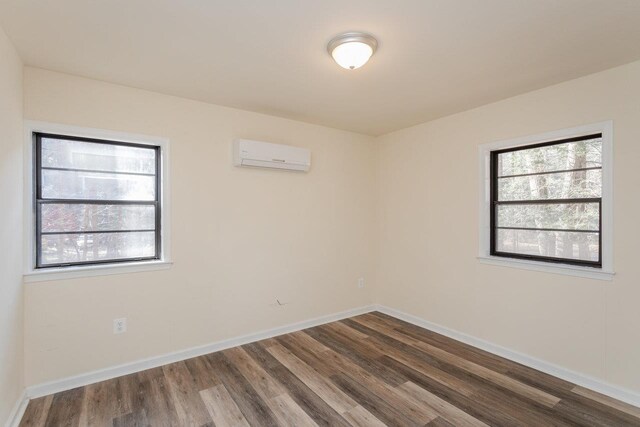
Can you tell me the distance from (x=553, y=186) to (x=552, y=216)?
0.26 metres

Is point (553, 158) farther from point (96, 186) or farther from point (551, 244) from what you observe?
point (96, 186)

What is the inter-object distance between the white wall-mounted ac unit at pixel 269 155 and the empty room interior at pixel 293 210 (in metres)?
0.03

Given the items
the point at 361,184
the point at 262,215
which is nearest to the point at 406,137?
the point at 361,184

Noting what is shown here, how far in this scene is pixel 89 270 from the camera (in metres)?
2.51

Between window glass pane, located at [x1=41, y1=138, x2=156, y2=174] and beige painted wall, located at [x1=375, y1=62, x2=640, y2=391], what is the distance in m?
2.88

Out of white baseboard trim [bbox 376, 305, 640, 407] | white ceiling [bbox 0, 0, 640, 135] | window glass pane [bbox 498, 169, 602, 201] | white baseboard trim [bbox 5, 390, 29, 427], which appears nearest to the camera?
white ceiling [bbox 0, 0, 640, 135]

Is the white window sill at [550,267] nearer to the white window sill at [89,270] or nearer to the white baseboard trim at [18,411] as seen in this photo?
the white window sill at [89,270]

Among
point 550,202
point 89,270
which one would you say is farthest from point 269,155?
point 550,202

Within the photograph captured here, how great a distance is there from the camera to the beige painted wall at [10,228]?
6.04 ft

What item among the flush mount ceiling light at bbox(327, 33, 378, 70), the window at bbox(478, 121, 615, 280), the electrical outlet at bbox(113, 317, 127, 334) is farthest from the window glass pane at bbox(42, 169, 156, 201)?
the window at bbox(478, 121, 615, 280)

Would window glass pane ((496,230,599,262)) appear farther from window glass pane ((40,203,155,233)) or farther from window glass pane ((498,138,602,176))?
window glass pane ((40,203,155,233))

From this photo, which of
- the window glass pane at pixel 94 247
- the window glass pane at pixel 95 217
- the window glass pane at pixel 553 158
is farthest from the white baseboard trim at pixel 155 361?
the window glass pane at pixel 553 158

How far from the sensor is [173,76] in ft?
8.11

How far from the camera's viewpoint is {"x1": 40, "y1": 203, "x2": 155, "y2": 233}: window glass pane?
2443 millimetres
